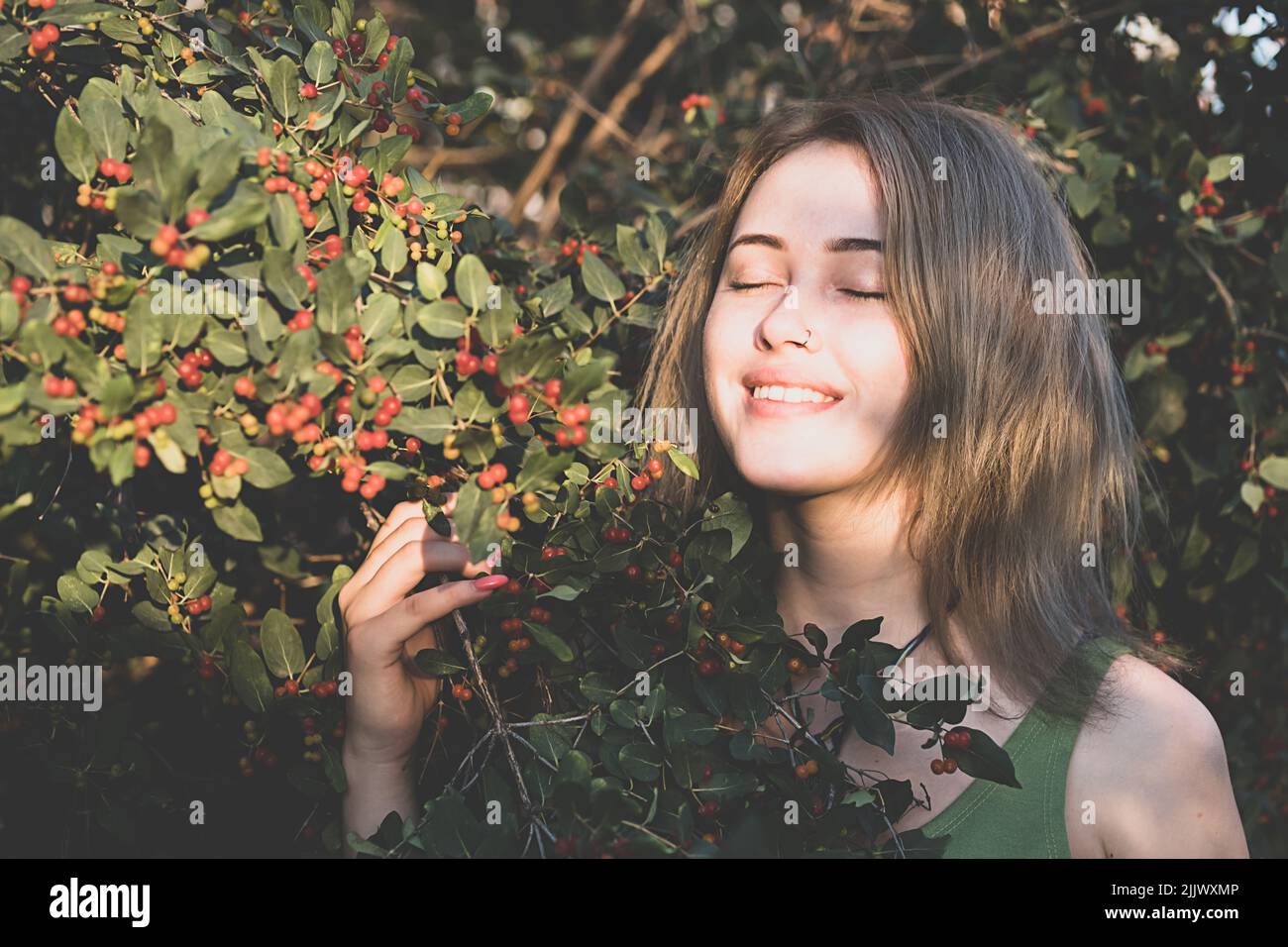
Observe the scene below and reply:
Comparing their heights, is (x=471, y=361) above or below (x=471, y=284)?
below

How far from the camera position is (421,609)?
1662mm

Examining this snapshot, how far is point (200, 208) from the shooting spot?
1249 millimetres

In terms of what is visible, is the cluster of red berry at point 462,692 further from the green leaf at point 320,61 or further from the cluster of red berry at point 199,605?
the green leaf at point 320,61

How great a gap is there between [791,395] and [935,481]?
13.9 inches

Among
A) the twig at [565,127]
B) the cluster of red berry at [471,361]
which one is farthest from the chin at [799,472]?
the twig at [565,127]

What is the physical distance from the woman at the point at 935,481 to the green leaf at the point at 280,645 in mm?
91

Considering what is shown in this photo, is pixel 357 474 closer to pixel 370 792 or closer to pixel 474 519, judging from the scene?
pixel 474 519

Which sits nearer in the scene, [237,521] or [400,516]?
[237,521]

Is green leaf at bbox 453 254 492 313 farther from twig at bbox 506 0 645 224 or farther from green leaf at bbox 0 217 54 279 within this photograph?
twig at bbox 506 0 645 224

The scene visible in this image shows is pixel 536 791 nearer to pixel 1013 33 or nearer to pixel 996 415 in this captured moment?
pixel 996 415

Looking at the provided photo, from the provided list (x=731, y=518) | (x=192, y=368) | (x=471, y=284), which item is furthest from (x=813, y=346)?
(x=192, y=368)

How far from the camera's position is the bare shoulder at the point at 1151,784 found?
1820 millimetres

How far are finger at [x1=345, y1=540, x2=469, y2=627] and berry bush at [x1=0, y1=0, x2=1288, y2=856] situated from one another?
0.08 meters

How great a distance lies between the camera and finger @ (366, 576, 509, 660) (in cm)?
165
